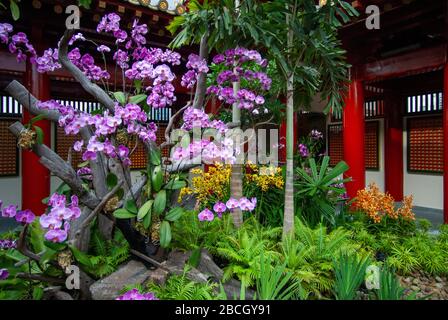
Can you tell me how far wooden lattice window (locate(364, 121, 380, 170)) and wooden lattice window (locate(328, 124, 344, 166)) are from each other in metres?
0.79

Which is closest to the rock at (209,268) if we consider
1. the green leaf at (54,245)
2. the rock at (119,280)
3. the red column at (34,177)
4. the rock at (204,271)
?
the rock at (204,271)

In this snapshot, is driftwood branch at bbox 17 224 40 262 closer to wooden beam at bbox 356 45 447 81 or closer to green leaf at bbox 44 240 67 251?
green leaf at bbox 44 240 67 251

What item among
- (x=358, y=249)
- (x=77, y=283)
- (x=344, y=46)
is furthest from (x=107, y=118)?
(x=344, y=46)

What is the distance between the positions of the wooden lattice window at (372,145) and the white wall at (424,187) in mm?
651

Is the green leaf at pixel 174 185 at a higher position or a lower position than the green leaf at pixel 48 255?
higher

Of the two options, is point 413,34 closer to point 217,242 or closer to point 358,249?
point 358,249

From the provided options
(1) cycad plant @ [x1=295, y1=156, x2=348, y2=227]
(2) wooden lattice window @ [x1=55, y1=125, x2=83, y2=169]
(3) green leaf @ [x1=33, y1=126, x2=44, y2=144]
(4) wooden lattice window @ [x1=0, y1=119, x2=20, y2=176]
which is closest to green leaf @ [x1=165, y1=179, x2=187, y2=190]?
(3) green leaf @ [x1=33, y1=126, x2=44, y2=144]

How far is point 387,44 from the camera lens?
20.7 feet

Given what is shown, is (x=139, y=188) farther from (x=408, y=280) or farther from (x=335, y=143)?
(x=335, y=143)

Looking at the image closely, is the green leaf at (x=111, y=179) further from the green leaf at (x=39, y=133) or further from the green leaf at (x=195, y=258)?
the green leaf at (x=195, y=258)

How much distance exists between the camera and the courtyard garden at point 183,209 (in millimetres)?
2396

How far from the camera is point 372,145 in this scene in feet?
28.4

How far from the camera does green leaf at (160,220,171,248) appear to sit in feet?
7.97

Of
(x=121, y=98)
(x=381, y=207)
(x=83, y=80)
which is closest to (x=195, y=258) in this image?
(x=121, y=98)
